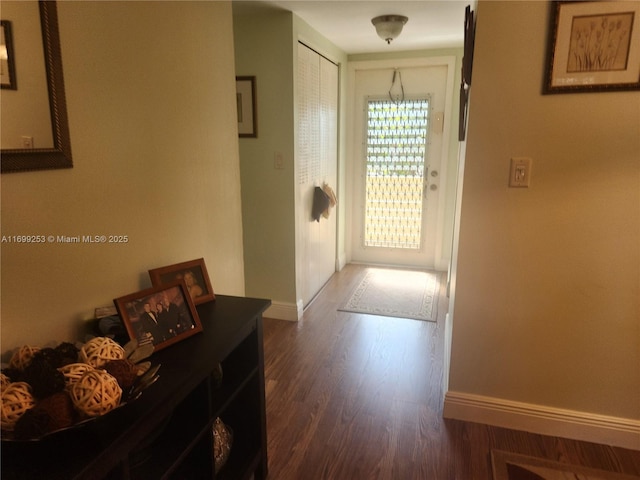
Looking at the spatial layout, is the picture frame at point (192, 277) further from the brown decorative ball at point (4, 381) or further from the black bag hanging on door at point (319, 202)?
the black bag hanging on door at point (319, 202)

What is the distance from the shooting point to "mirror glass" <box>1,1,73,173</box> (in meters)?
0.94

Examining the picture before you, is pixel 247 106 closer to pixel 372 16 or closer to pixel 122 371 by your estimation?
pixel 372 16

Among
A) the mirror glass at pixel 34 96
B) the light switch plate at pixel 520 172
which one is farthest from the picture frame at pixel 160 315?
the light switch plate at pixel 520 172

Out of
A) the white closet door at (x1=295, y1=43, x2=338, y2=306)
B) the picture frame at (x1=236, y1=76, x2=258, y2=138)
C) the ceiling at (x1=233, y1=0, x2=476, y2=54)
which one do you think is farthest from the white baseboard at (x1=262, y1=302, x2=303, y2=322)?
the ceiling at (x1=233, y1=0, x2=476, y2=54)

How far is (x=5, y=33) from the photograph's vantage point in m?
0.92

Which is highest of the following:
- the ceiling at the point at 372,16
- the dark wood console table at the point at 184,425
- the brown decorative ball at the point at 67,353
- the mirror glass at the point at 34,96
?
the ceiling at the point at 372,16

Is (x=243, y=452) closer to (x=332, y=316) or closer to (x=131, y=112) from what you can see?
(x=131, y=112)

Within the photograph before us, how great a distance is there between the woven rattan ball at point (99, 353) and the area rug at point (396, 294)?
8.33 feet

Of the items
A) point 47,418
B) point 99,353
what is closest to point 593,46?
point 99,353

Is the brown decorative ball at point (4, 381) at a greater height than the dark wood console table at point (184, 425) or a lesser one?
greater

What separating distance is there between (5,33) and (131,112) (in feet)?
1.38

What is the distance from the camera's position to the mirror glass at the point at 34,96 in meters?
0.94

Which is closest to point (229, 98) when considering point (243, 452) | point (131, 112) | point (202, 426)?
point (131, 112)

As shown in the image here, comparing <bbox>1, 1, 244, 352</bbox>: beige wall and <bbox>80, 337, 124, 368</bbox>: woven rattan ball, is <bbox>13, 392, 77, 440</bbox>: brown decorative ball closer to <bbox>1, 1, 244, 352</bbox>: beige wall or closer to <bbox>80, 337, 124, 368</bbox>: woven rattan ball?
<bbox>80, 337, 124, 368</bbox>: woven rattan ball
